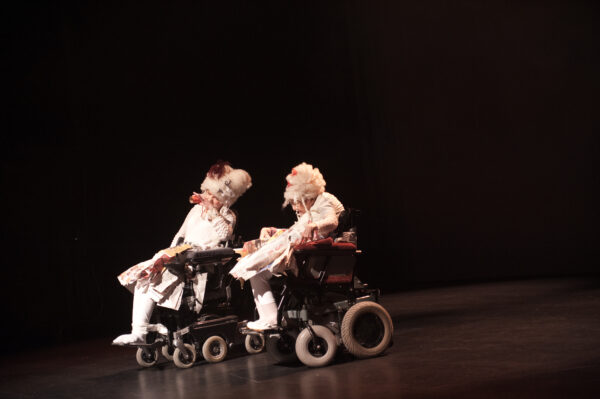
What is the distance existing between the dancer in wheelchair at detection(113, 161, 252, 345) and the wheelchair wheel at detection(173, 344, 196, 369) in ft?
0.71

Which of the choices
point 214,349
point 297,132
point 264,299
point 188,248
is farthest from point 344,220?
point 297,132

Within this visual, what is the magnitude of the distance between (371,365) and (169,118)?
156 inches

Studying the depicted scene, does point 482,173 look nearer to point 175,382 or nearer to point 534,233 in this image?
point 534,233

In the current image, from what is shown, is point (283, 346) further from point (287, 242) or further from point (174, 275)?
point (174, 275)

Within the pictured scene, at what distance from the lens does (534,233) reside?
8.26 m

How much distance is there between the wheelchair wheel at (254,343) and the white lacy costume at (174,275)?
0.43 m

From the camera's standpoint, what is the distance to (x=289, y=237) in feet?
12.8

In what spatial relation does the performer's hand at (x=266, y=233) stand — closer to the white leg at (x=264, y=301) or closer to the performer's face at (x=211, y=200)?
the white leg at (x=264, y=301)

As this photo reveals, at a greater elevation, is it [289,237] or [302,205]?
[302,205]

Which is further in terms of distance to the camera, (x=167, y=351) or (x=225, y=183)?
(x=225, y=183)

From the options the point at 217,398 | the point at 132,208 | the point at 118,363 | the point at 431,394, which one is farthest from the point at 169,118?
the point at 431,394

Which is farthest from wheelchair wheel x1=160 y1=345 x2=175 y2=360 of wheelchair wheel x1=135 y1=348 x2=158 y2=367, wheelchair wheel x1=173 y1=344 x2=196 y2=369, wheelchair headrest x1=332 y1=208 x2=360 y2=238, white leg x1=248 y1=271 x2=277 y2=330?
wheelchair headrest x1=332 y1=208 x2=360 y2=238

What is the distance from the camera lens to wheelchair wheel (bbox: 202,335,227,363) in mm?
4234

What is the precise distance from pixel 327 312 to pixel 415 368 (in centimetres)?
61
